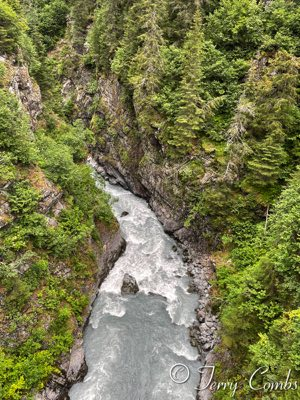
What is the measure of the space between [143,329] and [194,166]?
12.8 meters

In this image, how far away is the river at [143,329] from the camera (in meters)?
16.4

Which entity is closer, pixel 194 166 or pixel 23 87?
pixel 23 87

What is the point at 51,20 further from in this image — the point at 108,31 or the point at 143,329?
Answer: the point at 143,329

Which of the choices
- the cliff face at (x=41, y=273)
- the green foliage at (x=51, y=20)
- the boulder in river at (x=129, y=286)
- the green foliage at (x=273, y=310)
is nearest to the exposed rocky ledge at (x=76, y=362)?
the cliff face at (x=41, y=273)

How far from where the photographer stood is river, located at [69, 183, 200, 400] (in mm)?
16422

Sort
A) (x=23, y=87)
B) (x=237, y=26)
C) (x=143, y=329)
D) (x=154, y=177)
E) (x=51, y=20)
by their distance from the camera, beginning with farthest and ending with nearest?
(x=51, y=20)
(x=154, y=177)
(x=237, y=26)
(x=23, y=87)
(x=143, y=329)

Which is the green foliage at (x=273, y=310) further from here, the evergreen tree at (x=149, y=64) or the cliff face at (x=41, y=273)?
the evergreen tree at (x=149, y=64)

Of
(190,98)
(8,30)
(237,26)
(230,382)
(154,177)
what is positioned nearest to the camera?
(230,382)

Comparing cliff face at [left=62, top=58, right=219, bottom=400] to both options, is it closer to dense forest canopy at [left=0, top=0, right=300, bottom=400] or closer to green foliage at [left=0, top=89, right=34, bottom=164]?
dense forest canopy at [left=0, top=0, right=300, bottom=400]

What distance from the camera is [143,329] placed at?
19438 millimetres

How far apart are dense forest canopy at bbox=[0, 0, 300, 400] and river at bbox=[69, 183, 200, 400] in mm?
2145

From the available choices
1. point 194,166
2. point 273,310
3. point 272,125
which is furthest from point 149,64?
point 273,310

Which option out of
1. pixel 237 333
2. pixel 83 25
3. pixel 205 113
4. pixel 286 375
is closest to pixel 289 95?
pixel 205 113

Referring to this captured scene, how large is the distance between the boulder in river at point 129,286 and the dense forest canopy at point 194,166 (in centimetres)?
304
